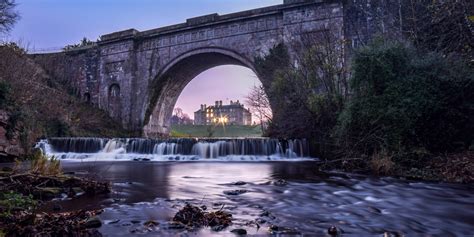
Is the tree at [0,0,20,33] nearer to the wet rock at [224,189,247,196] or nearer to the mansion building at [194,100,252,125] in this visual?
the wet rock at [224,189,247,196]

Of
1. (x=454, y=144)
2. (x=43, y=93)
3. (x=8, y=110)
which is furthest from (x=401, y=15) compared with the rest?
(x=43, y=93)

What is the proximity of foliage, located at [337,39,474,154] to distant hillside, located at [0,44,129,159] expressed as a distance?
42.2 ft

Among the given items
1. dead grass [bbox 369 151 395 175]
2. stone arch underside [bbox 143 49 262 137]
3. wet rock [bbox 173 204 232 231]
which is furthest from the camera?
stone arch underside [bbox 143 49 262 137]

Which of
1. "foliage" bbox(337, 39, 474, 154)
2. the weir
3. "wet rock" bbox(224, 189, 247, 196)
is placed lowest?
"wet rock" bbox(224, 189, 247, 196)

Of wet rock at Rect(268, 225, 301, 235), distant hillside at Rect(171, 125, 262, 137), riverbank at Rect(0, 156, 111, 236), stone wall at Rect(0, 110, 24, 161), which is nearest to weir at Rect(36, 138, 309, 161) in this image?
stone wall at Rect(0, 110, 24, 161)

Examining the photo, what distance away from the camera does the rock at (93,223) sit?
3.52 m

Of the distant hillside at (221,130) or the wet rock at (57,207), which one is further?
the distant hillside at (221,130)

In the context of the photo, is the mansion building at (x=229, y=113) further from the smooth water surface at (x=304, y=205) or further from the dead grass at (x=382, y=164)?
the smooth water surface at (x=304, y=205)

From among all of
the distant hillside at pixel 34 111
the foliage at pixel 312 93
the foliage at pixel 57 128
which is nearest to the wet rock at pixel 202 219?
the foliage at pixel 312 93

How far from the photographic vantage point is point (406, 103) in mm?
9609

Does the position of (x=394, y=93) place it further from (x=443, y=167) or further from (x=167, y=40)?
(x=167, y=40)

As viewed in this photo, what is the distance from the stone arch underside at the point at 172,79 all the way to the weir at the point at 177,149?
318 inches

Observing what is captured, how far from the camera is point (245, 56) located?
21.6 m

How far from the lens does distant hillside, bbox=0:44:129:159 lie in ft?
45.6
